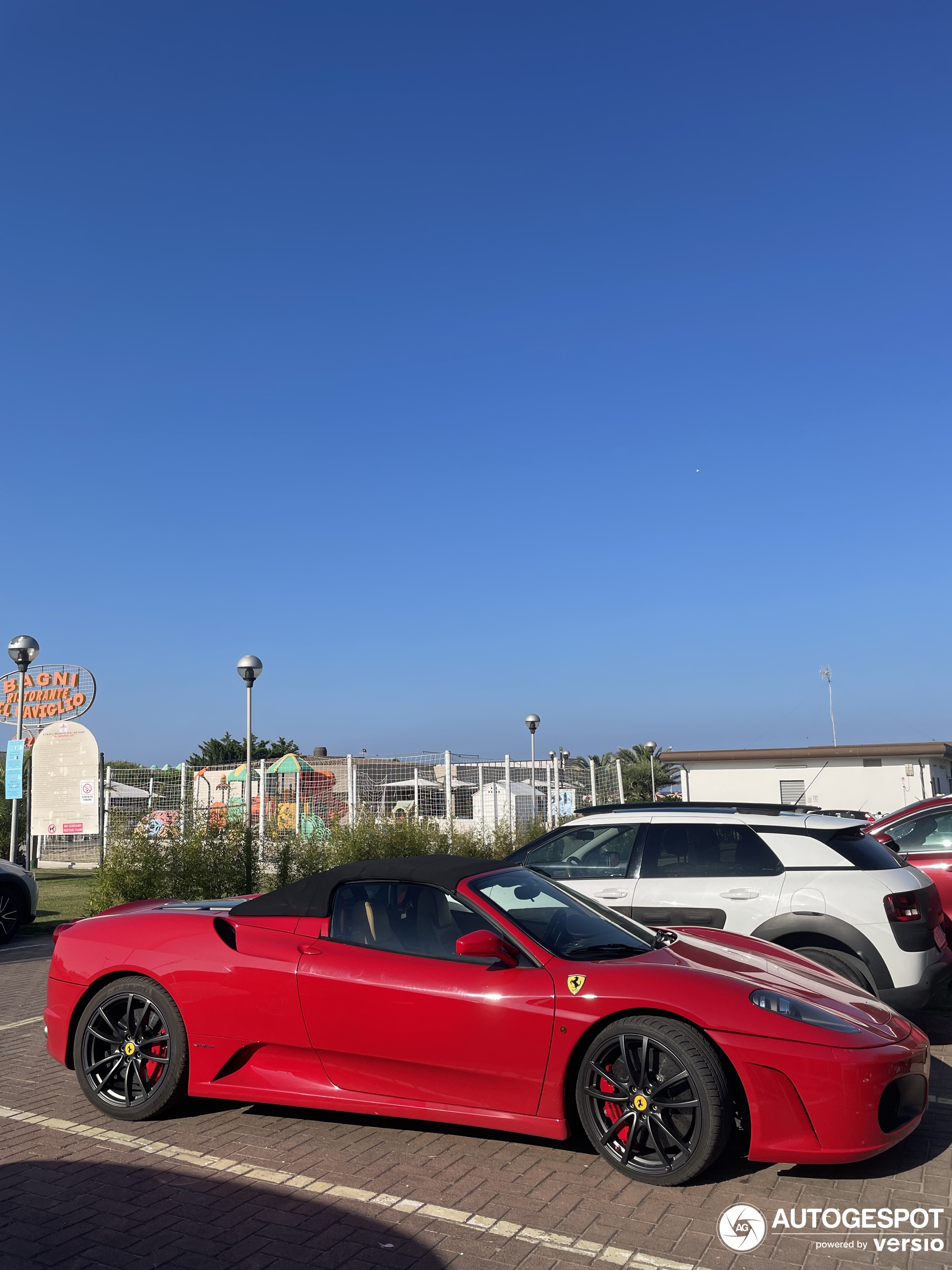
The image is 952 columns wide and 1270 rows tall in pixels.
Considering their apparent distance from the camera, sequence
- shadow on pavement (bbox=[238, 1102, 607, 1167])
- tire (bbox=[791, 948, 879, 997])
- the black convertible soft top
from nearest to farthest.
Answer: shadow on pavement (bbox=[238, 1102, 607, 1167])
the black convertible soft top
tire (bbox=[791, 948, 879, 997])

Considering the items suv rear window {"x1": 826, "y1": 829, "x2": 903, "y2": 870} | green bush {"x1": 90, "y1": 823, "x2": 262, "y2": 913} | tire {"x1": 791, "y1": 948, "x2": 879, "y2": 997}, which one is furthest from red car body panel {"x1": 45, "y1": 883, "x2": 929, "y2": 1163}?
green bush {"x1": 90, "y1": 823, "x2": 262, "y2": 913}

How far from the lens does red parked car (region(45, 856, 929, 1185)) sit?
4.36 meters

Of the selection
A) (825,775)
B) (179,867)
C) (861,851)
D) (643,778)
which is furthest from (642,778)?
(861,851)

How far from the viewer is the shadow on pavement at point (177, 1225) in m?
3.77

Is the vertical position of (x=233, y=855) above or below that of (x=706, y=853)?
below

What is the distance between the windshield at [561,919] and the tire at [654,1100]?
47 centimetres

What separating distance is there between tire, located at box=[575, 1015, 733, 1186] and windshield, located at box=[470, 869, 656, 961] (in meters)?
0.47

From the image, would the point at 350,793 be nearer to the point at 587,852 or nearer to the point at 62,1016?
the point at 587,852

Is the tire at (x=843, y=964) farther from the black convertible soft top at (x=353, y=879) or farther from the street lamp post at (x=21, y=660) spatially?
the street lamp post at (x=21, y=660)

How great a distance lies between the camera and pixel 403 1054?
484cm

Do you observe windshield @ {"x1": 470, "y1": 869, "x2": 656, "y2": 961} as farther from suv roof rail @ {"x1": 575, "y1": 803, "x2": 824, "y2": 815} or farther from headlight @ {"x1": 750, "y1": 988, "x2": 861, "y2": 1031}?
suv roof rail @ {"x1": 575, "y1": 803, "x2": 824, "y2": 815}

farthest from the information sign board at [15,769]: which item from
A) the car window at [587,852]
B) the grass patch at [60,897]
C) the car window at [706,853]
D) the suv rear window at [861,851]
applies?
the suv rear window at [861,851]

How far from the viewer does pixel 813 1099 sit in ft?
14.0

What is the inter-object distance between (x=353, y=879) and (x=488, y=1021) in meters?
1.12
